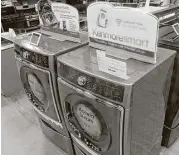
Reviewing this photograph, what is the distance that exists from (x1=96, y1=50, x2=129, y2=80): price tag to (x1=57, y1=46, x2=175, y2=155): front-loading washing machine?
24 millimetres

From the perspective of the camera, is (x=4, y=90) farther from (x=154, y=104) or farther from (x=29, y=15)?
(x=154, y=104)

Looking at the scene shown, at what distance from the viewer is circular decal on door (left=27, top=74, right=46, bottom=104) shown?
4.86 ft

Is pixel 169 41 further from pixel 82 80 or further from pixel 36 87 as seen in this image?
pixel 36 87

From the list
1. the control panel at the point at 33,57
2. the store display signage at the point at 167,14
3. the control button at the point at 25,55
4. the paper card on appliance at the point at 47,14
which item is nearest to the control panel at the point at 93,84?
the control panel at the point at 33,57

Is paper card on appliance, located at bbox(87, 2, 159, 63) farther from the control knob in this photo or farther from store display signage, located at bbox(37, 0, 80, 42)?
the control knob

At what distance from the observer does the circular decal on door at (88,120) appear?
1.15 meters

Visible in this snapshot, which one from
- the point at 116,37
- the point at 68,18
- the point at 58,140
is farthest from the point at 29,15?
the point at 116,37

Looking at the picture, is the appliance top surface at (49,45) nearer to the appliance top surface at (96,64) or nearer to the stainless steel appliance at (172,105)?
the appliance top surface at (96,64)

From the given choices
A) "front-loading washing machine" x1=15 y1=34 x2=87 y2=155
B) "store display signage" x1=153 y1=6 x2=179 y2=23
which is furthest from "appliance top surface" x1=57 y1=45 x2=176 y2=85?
"store display signage" x1=153 y1=6 x2=179 y2=23

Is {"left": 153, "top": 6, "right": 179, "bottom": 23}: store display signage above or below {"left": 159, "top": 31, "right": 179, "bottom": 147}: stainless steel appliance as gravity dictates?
above

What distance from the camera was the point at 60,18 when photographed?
4.86 feet

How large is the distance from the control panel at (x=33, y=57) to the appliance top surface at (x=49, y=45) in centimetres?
3

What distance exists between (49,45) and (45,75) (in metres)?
0.26

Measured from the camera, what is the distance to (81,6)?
2881 millimetres
